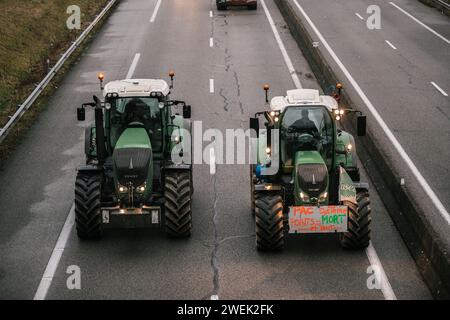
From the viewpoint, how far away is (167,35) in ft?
129

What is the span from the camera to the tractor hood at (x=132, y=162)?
53.5 ft

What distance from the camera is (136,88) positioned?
1758 cm

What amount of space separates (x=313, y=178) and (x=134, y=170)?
11.3ft

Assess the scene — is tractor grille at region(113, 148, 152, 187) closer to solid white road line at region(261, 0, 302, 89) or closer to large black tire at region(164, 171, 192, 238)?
large black tire at region(164, 171, 192, 238)

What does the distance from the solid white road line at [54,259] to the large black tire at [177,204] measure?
2.16 meters

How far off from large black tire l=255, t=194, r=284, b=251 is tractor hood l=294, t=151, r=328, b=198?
0.51 metres

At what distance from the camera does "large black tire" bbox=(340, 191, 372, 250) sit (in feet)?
51.6

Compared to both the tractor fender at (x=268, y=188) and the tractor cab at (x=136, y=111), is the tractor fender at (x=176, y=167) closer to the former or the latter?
the tractor cab at (x=136, y=111)

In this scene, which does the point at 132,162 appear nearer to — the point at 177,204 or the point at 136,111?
the point at 177,204

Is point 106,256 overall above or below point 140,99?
below
